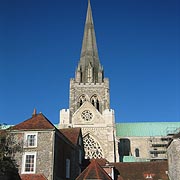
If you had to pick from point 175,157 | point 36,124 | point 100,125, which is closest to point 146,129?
point 100,125

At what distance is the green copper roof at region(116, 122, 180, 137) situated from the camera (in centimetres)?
6462

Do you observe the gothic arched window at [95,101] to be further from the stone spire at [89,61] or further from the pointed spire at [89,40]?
the pointed spire at [89,40]

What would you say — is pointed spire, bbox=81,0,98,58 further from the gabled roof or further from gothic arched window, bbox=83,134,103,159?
the gabled roof

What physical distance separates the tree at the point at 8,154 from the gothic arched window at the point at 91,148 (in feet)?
81.8

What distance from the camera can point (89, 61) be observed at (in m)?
69.8

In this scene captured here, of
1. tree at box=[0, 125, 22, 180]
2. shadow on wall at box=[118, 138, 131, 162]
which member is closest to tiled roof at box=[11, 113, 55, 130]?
tree at box=[0, 125, 22, 180]

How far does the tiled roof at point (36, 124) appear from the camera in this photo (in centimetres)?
3222

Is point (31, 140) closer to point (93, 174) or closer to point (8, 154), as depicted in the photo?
point (8, 154)

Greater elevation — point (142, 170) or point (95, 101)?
point (95, 101)

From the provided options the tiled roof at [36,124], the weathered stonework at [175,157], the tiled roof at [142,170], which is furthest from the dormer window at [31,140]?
the weathered stonework at [175,157]

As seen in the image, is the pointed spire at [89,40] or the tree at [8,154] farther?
the pointed spire at [89,40]

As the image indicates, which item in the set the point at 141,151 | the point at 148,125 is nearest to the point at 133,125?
the point at 148,125

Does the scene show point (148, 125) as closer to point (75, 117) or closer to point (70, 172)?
point (75, 117)

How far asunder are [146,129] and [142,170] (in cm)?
2573
